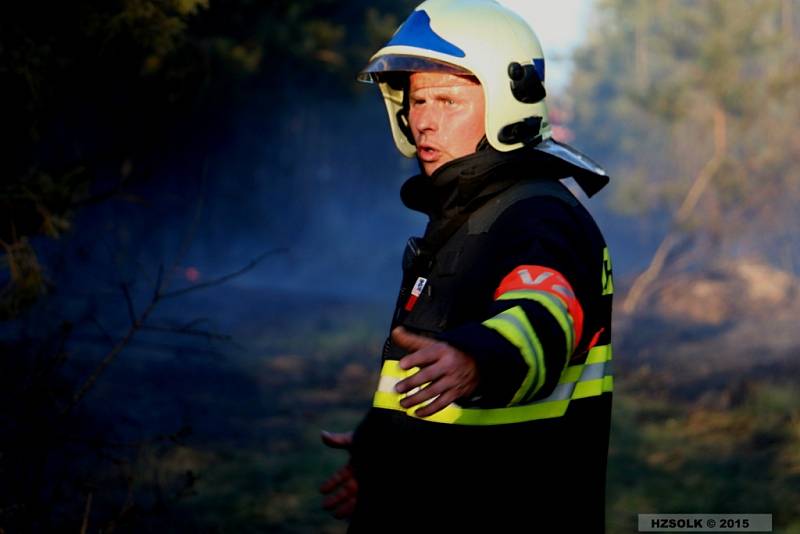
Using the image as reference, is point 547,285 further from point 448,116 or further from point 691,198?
point 691,198

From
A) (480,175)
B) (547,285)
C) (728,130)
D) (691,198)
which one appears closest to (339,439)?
(480,175)

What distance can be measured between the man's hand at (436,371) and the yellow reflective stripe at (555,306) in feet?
Answer: 0.75

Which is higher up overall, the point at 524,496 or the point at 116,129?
the point at 116,129

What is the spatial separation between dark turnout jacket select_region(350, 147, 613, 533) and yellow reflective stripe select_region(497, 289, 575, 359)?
0.12 feet

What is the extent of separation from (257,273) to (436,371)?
86.3 ft

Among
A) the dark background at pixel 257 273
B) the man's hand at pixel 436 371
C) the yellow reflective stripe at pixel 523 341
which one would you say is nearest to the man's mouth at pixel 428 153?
the yellow reflective stripe at pixel 523 341

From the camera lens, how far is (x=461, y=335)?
172 cm

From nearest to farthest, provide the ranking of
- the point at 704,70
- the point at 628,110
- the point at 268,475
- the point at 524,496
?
1. the point at 524,496
2. the point at 268,475
3. the point at 704,70
4. the point at 628,110

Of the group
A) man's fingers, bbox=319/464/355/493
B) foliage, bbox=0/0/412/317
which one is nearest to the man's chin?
man's fingers, bbox=319/464/355/493

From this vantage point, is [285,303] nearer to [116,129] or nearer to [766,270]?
[116,129]

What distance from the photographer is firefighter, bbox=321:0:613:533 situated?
5.87 feet

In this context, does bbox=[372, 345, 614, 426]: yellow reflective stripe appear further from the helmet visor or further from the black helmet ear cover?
the black helmet ear cover

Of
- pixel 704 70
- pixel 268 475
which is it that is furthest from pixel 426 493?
pixel 704 70

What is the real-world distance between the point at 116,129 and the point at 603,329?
27.9ft
